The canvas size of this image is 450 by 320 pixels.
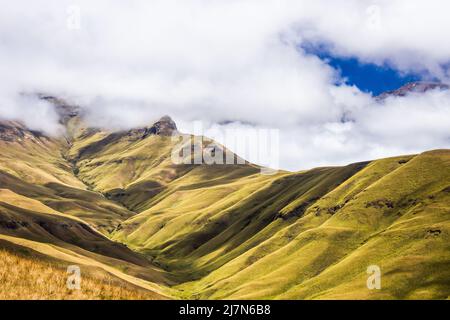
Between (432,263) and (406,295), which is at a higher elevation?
(432,263)

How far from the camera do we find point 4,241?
562ft

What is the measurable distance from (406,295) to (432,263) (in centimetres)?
2417

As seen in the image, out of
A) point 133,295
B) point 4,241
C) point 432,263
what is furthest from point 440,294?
point 133,295
